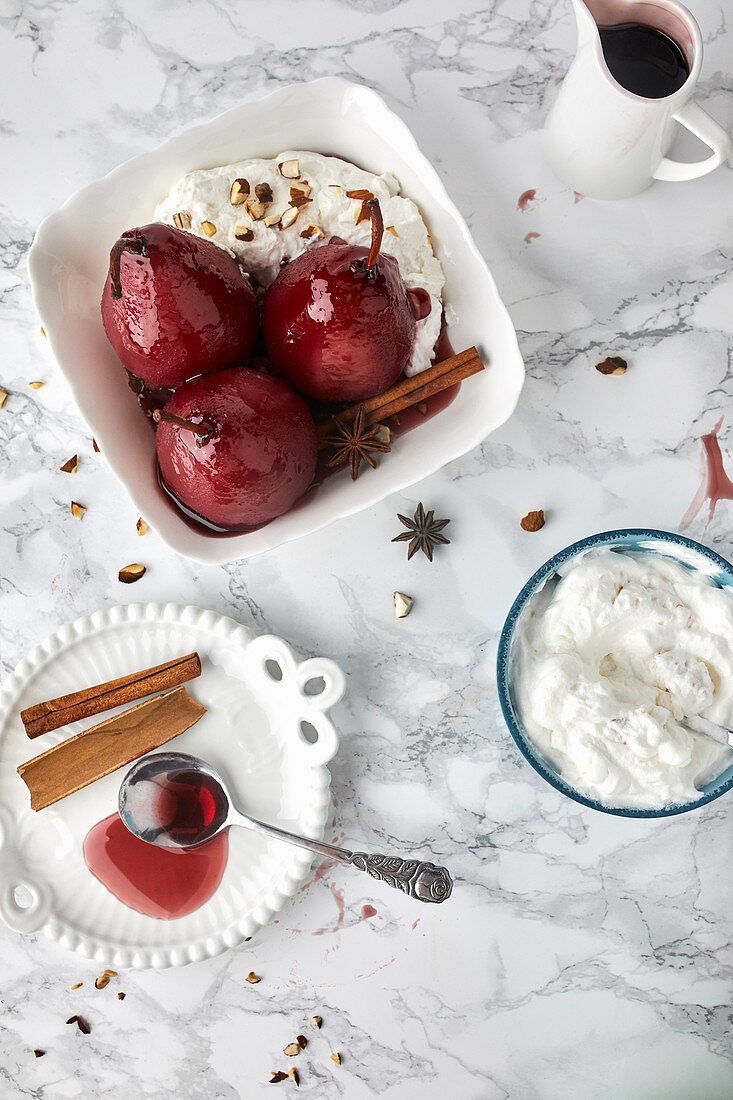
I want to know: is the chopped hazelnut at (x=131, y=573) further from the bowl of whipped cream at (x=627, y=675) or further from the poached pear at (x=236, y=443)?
the bowl of whipped cream at (x=627, y=675)

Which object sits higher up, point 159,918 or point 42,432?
point 42,432

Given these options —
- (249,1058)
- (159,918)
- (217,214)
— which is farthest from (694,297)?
(249,1058)

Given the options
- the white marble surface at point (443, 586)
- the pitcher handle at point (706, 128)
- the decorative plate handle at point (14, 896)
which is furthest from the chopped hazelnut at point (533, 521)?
the decorative plate handle at point (14, 896)

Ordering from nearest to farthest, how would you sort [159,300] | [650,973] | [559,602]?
1. [159,300]
2. [559,602]
3. [650,973]

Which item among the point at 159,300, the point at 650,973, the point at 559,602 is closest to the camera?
the point at 159,300

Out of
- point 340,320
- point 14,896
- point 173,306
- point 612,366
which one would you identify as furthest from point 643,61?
point 14,896

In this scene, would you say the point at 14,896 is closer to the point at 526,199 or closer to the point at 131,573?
the point at 131,573

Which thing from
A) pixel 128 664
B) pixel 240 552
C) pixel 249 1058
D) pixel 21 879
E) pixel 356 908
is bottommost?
pixel 249 1058

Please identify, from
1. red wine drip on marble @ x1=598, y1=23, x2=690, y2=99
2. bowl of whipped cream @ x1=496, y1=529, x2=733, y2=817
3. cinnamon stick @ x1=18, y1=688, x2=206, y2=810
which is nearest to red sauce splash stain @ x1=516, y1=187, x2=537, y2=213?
red wine drip on marble @ x1=598, y1=23, x2=690, y2=99

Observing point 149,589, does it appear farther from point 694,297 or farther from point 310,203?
point 694,297
